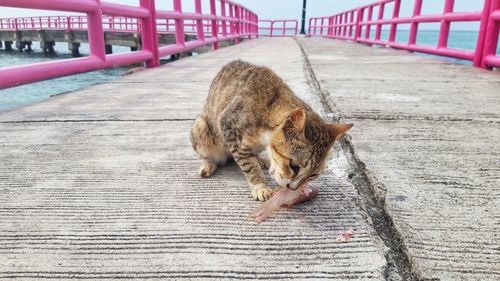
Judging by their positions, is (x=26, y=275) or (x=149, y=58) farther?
(x=149, y=58)

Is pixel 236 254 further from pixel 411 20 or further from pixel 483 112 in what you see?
pixel 411 20

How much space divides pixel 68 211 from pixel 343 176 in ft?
4.13

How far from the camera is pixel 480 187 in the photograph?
171cm

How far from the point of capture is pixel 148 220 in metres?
1.45

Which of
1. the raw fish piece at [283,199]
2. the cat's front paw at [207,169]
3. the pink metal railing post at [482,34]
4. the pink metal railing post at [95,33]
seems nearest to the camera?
the raw fish piece at [283,199]

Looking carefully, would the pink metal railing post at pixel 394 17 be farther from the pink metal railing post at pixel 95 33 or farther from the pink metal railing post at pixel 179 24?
the pink metal railing post at pixel 95 33

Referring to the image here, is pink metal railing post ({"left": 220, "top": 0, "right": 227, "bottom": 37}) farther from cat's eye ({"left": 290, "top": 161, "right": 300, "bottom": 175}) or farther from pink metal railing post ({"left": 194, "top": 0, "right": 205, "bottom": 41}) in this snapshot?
cat's eye ({"left": 290, "top": 161, "right": 300, "bottom": 175})

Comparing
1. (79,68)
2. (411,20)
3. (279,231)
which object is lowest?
(279,231)

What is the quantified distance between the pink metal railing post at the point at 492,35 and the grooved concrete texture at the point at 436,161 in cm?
112

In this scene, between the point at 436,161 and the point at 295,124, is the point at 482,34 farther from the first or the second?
the point at 295,124

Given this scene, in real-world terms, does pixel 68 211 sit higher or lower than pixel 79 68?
lower

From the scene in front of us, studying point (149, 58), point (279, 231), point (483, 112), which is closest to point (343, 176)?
point (279, 231)

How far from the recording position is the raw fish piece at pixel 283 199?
1504 millimetres

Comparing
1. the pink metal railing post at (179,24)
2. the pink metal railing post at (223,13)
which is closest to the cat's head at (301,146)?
the pink metal railing post at (179,24)
